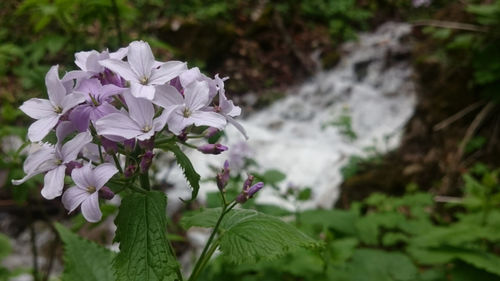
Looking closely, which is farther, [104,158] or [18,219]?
[18,219]

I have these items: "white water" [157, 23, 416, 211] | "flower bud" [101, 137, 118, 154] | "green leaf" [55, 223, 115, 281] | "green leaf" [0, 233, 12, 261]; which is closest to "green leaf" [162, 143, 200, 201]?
"flower bud" [101, 137, 118, 154]

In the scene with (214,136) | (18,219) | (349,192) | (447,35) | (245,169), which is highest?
(447,35)

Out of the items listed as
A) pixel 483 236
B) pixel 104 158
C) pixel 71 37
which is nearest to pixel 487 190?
pixel 483 236

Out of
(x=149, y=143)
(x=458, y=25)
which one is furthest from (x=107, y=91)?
(x=458, y=25)

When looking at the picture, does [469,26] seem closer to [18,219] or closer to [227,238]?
[227,238]

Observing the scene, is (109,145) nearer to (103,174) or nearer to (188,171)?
(103,174)

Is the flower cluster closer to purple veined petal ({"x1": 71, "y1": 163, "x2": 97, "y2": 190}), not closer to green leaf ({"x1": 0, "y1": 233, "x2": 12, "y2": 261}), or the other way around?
purple veined petal ({"x1": 71, "y1": 163, "x2": 97, "y2": 190})
